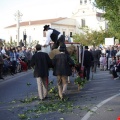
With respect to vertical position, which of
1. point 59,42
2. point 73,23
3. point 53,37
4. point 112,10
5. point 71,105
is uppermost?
point 73,23

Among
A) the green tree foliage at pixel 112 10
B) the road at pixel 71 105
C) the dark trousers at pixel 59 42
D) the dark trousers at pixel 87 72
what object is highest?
the green tree foliage at pixel 112 10

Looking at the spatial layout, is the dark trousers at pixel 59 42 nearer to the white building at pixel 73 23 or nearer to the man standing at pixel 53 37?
the man standing at pixel 53 37

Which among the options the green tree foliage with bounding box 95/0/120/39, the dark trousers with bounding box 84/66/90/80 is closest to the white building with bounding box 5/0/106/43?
the green tree foliage with bounding box 95/0/120/39

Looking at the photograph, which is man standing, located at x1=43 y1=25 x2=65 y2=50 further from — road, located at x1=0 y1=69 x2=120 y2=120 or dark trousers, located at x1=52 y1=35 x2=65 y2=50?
road, located at x1=0 y1=69 x2=120 y2=120

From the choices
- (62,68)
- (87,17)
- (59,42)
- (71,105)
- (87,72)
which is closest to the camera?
(71,105)

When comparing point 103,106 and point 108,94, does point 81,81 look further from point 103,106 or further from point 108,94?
point 103,106

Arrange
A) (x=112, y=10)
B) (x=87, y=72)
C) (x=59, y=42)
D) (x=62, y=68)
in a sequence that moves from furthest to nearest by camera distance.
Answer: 1. (x=112, y=10)
2. (x=87, y=72)
3. (x=59, y=42)
4. (x=62, y=68)

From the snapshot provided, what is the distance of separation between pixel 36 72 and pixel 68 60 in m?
1.16

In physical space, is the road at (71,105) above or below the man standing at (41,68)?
below

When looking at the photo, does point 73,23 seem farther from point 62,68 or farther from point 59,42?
point 62,68

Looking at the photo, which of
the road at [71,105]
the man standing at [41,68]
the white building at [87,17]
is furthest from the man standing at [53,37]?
the white building at [87,17]

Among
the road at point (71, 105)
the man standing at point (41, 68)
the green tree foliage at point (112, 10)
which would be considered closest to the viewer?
the road at point (71, 105)

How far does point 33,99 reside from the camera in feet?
37.8

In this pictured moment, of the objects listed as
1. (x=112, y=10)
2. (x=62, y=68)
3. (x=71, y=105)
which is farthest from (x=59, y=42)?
(x=112, y=10)
